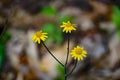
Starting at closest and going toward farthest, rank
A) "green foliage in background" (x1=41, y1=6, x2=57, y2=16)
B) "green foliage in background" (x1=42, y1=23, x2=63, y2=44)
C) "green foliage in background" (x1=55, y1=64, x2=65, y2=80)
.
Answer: "green foliage in background" (x1=55, y1=64, x2=65, y2=80)
"green foliage in background" (x1=42, y1=23, x2=63, y2=44)
"green foliage in background" (x1=41, y1=6, x2=57, y2=16)

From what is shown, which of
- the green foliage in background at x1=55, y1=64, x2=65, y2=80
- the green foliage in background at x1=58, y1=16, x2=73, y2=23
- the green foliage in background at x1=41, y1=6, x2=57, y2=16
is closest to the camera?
the green foliage in background at x1=55, y1=64, x2=65, y2=80

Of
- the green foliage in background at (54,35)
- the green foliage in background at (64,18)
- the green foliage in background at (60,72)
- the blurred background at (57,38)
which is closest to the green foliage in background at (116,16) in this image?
the blurred background at (57,38)

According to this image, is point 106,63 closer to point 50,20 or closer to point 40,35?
point 50,20

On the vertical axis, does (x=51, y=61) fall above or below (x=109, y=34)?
below

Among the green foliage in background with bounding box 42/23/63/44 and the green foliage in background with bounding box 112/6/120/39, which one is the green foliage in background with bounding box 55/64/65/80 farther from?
the green foliage in background with bounding box 112/6/120/39

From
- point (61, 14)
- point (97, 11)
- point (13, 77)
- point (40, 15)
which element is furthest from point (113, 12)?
point (13, 77)

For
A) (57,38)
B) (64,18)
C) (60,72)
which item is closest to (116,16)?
(64,18)

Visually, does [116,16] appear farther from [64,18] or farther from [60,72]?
[60,72]

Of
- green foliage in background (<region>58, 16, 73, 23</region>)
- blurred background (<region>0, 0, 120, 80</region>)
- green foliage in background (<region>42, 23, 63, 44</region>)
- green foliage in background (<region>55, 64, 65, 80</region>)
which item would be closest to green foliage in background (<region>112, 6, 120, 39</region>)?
blurred background (<region>0, 0, 120, 80</region>)
